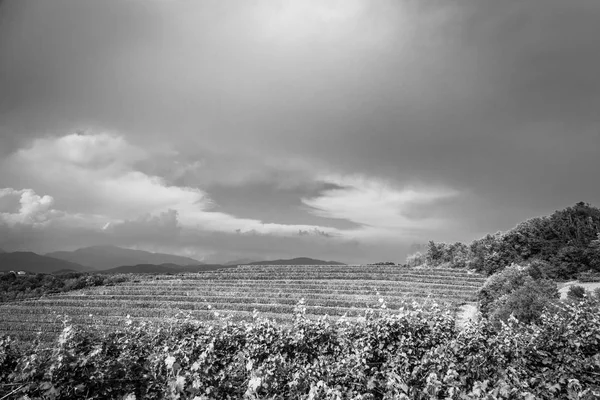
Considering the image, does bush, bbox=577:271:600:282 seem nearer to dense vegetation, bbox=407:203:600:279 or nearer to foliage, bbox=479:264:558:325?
dense vegetation, bbox=407:203:600:279

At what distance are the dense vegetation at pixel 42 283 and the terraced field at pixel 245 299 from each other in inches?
257

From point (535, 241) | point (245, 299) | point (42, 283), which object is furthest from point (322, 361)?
point (42, 283)

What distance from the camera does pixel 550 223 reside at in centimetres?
5934

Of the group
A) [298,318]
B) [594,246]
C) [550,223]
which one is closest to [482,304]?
[298,318]

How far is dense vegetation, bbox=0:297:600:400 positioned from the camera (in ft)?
17.7

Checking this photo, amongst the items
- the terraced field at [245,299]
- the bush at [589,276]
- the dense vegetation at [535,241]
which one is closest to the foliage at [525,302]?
the terraced field at [245,299]

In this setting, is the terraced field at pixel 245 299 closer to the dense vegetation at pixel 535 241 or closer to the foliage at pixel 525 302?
the dense vegetation at pixel 535 241

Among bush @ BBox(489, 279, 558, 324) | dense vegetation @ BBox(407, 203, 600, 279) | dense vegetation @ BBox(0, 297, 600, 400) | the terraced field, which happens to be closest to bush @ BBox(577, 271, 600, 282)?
the terraced field

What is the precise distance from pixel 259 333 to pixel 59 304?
152ft

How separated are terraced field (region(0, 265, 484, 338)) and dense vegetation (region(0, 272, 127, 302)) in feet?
21.5

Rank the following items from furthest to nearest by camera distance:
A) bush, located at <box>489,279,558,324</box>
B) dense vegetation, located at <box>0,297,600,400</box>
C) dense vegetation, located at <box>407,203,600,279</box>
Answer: dense vegetation, located at <box>407,203,600,279</box>
bush, located at <box>489,279,558,324</box>
dense vegetation, located at <box>0,297,600,400</box>

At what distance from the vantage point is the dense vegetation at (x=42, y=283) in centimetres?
5229

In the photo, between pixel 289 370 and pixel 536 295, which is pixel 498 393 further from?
pixel 536 295

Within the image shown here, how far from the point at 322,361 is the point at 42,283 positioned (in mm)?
73572
